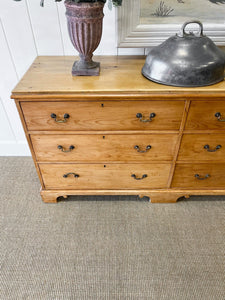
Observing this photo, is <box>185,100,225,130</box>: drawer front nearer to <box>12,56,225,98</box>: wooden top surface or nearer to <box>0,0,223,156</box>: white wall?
<box>12,56,225,98</box>: wooden top surface

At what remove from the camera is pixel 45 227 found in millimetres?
1498

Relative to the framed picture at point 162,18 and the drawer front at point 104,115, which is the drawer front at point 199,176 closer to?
the drawer front at point 104,115

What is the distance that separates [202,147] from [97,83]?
0.72 m

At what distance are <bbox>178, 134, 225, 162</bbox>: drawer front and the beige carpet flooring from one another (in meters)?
0.43

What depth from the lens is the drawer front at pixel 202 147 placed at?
1300 mm

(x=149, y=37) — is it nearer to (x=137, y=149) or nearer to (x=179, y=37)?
(x=179, y=37)

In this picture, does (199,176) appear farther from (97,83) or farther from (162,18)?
(162,18)

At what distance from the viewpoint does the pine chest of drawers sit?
1146mm

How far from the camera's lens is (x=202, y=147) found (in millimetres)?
1342

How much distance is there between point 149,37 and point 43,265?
4.94ft

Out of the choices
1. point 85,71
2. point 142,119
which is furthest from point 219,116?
point 85,71

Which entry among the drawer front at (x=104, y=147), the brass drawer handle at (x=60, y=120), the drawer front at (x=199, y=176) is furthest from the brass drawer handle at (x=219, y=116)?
the brass drawer handle at (x=60, y=120)

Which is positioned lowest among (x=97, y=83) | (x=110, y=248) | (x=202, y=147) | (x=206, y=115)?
(x=110, y=248)

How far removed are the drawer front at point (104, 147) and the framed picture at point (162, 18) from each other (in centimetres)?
63
